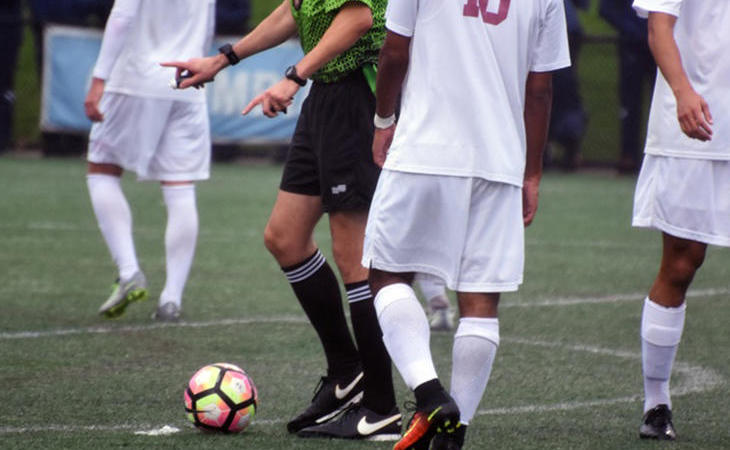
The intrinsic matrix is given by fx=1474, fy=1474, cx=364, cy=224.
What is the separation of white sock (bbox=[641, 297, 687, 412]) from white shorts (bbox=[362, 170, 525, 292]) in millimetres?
1007

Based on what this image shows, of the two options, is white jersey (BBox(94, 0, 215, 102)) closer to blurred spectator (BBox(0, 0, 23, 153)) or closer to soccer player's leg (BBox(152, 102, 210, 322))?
soccer player's leg (BBox(152, 102, 210, 322))

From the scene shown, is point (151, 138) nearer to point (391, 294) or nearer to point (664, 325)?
point (664, 325)

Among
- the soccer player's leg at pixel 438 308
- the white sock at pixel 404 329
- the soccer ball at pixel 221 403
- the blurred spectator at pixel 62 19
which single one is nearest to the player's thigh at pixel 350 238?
the soccer ball at pixel 221 403

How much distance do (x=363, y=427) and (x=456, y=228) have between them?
3.34ft

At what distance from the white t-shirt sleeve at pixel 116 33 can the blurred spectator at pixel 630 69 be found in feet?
36.0

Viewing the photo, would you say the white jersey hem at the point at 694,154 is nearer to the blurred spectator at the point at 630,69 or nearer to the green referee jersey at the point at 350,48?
the green referee jersey at the point at 350,48

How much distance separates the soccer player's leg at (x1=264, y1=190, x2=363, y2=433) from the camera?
16.9ft

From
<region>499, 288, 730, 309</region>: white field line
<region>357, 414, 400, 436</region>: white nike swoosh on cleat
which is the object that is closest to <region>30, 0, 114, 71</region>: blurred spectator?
<region>499, 288, 730, 309</region>: white field line

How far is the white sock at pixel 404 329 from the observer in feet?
14.5

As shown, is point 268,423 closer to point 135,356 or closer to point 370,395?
point 370,395

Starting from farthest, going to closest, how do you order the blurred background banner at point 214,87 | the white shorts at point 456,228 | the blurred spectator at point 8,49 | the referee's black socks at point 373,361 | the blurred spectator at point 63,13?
the blurred spectator at point 63,13 < the blurred spectator at point 8,49 < the blurred background banner at point 214,87 < the referee's black socks at point 373,361 < the white shorts at point 456,228

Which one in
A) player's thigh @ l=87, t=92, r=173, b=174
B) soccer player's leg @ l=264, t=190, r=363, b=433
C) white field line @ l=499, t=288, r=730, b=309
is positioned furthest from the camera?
white field line @ l=499, t=288, r=730, b=309

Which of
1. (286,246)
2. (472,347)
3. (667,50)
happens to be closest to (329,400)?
(286,246)

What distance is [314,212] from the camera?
5180 millimetres
